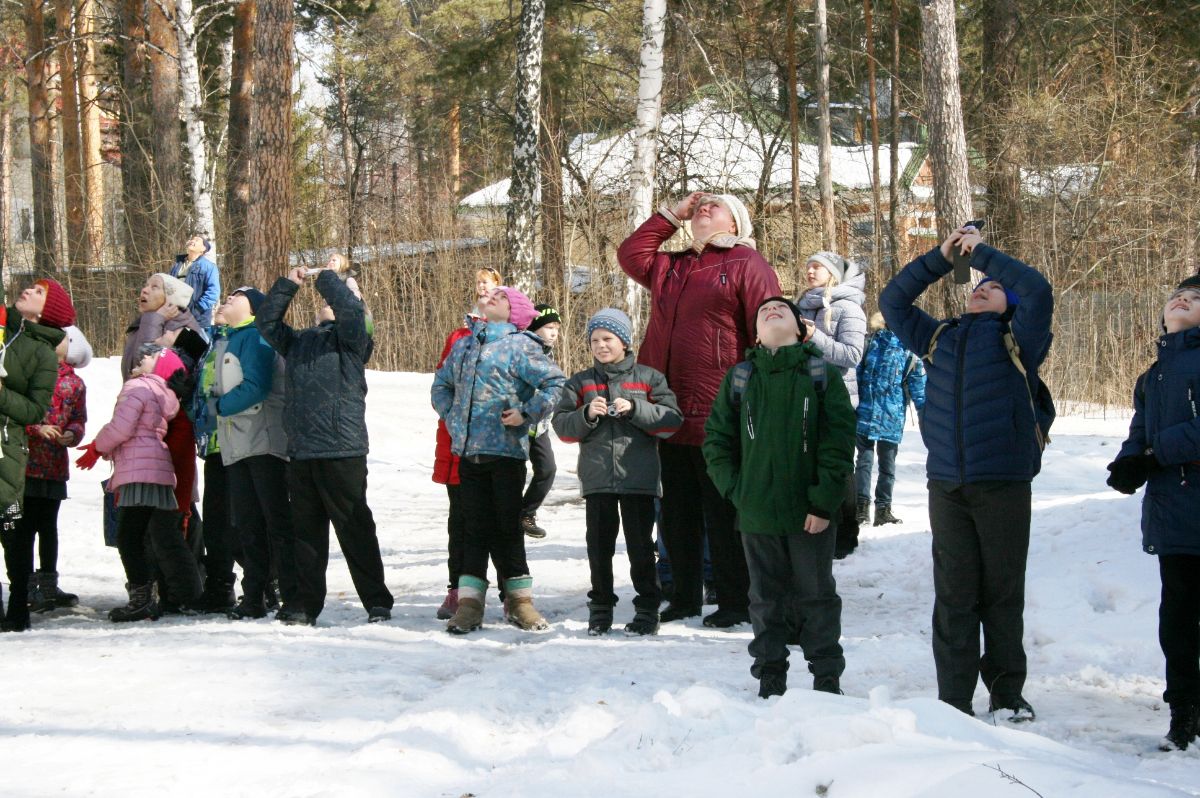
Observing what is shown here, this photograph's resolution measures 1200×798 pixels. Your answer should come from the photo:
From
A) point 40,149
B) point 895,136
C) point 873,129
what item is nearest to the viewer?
point 873,129

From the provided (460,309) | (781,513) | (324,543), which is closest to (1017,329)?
(781,513)

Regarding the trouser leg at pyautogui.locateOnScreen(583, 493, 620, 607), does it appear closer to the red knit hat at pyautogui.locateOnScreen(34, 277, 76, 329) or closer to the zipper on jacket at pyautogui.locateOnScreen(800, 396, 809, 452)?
the zipper on jacket at pyautogui.locateOnScreen(800, 396, 809, 452)

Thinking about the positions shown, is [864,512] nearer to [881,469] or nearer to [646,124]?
[881,469]

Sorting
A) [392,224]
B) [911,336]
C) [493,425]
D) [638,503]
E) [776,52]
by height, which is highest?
[776,52]

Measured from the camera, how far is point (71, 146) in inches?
1183

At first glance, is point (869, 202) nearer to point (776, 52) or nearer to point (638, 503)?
point (776, 52)

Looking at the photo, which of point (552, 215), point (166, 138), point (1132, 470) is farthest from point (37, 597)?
point (166, 138)

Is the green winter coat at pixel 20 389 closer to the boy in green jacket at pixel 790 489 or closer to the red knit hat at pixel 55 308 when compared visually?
the red knit hat at pixel 55 308

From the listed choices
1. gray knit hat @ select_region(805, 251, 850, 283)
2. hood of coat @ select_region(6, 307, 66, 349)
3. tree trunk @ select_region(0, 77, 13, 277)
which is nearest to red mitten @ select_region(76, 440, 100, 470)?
hood of coat @ select_region(6, 307, 66, 349)

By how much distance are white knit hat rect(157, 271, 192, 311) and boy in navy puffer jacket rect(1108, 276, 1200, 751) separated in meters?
6.13

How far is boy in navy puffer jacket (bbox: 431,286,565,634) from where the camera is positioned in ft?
24.1

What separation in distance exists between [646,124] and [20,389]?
23.3ft

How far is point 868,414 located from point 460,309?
12.8m

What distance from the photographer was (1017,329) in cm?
544
